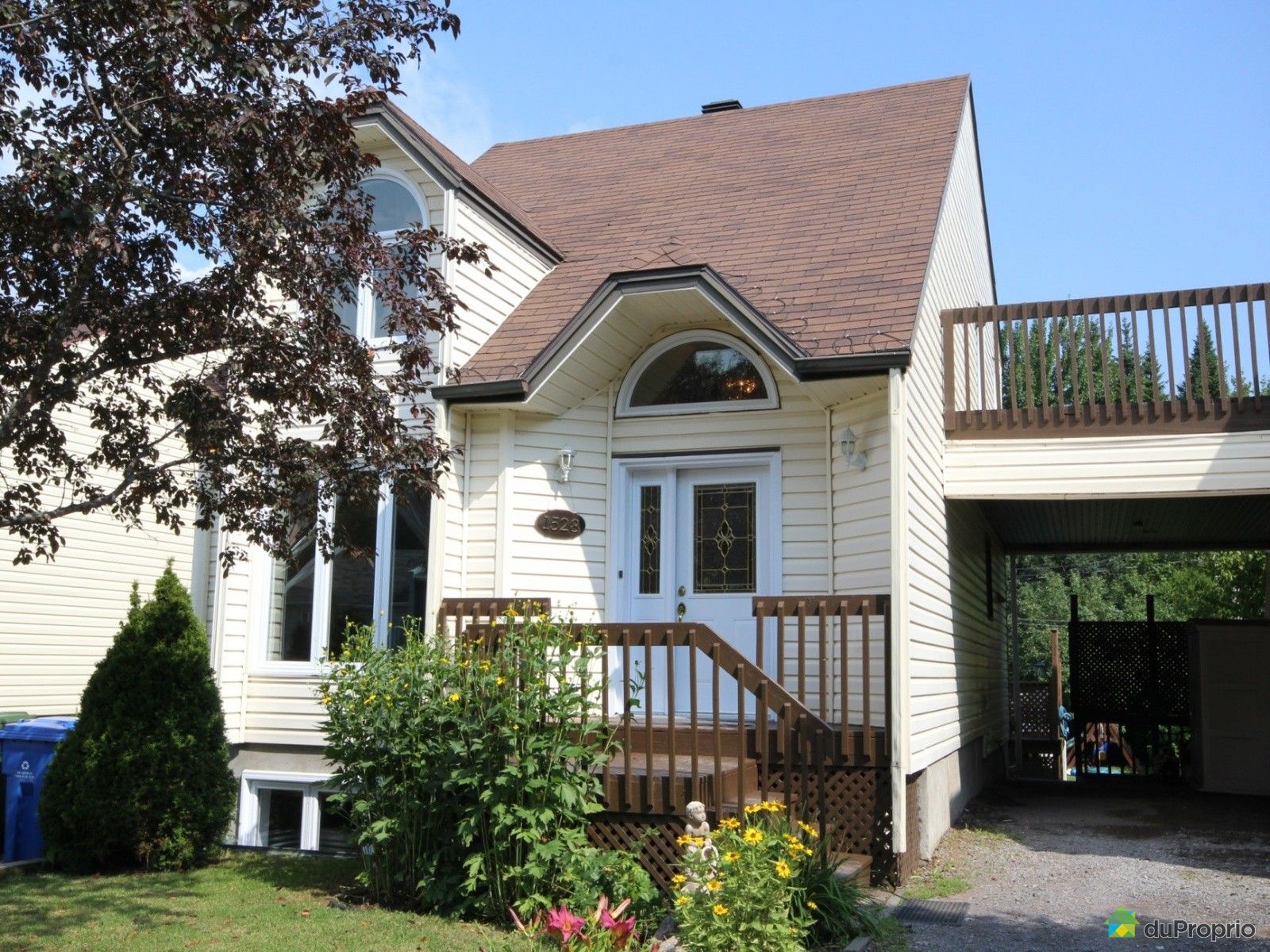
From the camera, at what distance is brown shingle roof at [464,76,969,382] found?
9.02 meters

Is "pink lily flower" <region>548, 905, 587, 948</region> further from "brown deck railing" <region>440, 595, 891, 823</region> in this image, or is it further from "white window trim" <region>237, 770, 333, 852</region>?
"white window trim" <region>237, 770, 333, 852</region>

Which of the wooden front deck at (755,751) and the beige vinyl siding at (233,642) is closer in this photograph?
the wooden front deck at (755,751)

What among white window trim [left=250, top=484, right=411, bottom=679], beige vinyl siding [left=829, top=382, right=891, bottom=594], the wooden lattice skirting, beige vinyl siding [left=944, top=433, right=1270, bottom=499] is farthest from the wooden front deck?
beige vinyl siding [left=944, top=433, right=1270, bottom=499]

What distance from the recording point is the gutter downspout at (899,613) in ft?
24.5

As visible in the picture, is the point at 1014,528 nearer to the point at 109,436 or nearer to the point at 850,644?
the point at 850,644

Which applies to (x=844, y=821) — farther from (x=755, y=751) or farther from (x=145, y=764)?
(x=145, y=764)

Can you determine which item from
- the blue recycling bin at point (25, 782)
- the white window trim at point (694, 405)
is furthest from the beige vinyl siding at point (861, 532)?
the blue recycling bin at point (25, 782)

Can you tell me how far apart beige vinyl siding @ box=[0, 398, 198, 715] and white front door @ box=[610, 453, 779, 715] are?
610cm

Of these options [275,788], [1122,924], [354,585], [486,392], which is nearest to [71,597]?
[275,788]

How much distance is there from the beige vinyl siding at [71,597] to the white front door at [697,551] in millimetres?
6099

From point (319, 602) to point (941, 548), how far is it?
5.47 meters

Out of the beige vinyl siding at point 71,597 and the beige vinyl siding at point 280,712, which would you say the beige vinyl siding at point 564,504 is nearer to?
the beige vinyl siding at point 280,712

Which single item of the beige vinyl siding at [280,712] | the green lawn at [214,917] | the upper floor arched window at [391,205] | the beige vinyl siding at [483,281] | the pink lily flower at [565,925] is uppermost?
the upper floor arched window at [391,205]
